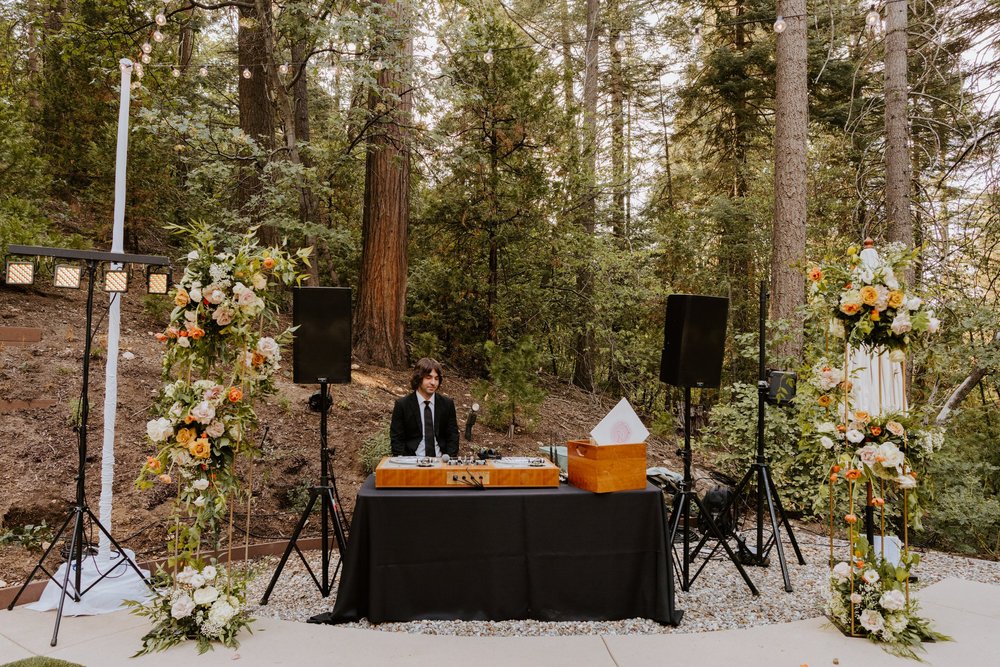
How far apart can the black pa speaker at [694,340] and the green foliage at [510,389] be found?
3.04 metres

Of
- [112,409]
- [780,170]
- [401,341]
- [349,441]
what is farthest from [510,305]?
[112,409]

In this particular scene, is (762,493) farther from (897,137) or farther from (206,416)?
(897,137)

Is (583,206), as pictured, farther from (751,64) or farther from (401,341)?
(751,64)

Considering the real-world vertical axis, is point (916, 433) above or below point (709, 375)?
below

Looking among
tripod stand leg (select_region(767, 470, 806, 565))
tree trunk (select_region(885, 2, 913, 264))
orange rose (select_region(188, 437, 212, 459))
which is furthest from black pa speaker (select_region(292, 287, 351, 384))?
tree trunk (select_region(885, 2, 913, 264))

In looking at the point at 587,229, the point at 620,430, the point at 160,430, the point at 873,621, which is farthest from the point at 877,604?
the point at 587,229

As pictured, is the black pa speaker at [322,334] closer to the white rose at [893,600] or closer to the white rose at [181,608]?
the white rose at [181,608]

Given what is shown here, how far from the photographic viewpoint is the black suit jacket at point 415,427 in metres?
4.25

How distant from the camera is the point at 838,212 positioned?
30.5 feet

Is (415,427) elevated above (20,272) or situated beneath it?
situated beneath

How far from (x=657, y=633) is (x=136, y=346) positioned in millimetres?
5934

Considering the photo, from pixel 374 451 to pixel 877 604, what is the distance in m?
4.04

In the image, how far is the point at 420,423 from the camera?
4.30 metres

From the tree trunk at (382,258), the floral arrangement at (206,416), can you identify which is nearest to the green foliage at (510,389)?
the tree trunk at (382,258)
